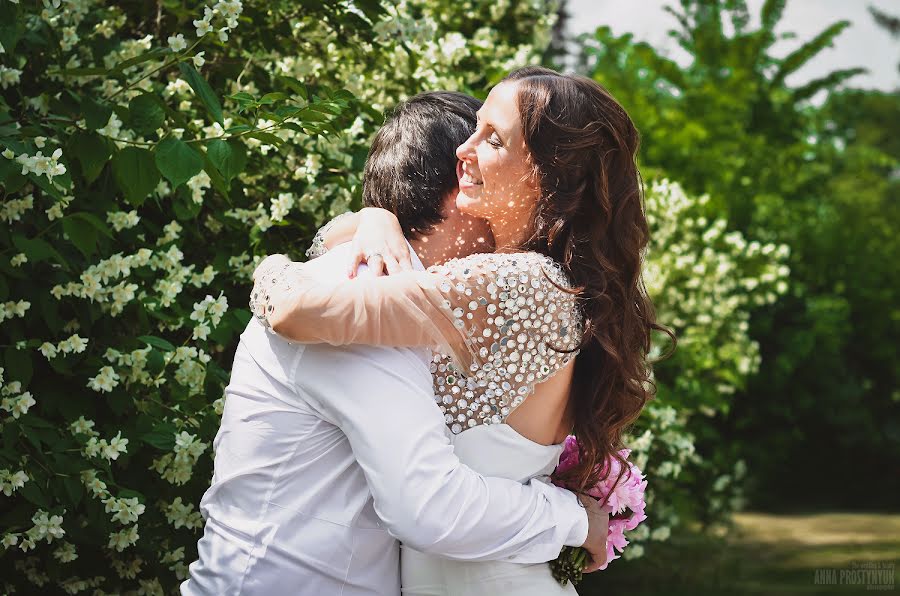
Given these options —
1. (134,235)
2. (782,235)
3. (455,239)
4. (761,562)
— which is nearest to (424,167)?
(455,239)

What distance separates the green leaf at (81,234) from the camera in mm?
2566

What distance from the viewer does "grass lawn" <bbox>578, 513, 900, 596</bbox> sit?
657cm

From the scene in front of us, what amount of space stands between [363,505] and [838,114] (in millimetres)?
18647

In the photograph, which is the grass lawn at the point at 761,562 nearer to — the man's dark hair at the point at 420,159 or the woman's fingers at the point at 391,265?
the man's dark hair at the point at 420,159

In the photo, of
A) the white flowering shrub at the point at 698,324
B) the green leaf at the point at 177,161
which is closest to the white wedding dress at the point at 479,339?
the green leaf at the point at 177,161

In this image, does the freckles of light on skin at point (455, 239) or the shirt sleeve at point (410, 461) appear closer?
the shirt sleeve at point (410, 461)

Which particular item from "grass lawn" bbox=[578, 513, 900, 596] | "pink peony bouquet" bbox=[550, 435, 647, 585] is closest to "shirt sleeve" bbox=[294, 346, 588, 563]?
"pink peony bouquet" bbox=[550, 435, 647, 585]

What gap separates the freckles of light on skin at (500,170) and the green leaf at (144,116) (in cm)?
87

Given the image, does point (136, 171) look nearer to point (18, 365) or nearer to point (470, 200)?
point (18, 365)

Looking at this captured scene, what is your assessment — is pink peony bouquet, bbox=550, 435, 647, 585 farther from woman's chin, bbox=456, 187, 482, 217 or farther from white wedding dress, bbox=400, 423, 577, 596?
woman's chin, bbox=456, 187, 482, 217

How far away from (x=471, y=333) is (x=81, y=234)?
1245 millimetres

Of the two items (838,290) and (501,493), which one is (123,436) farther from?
(838,290)

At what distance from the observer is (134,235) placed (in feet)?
9.89

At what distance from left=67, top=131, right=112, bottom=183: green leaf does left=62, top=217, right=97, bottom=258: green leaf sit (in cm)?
13
